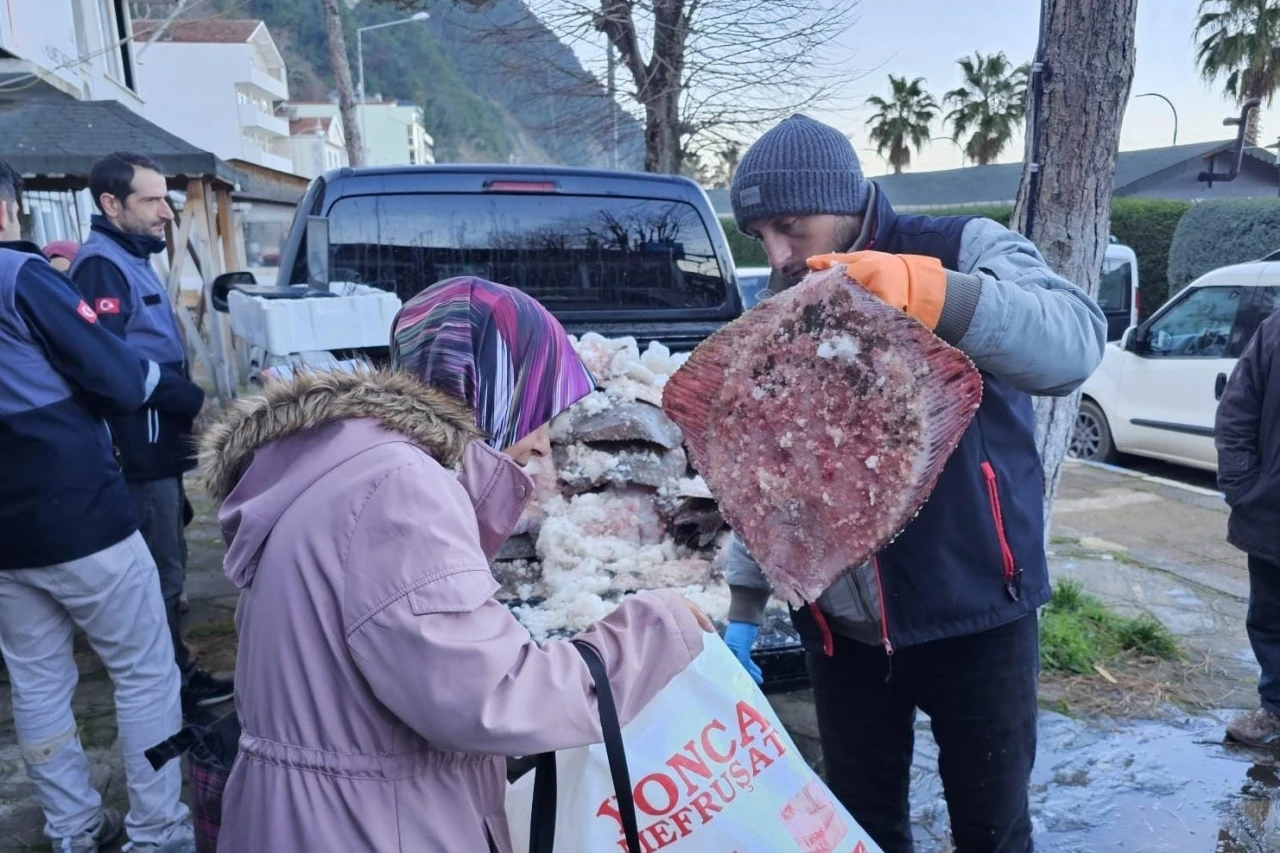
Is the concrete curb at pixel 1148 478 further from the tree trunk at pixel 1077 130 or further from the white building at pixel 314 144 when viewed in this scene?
the white building at pixel 314 144

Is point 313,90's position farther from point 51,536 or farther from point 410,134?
point 51,536

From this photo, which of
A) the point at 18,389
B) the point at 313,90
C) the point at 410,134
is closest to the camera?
the point at 18,389

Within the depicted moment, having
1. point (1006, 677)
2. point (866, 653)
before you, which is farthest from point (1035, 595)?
point (866, 653)

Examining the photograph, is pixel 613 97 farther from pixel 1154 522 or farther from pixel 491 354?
pixel 491 354

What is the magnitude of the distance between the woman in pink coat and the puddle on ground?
88.8 inches

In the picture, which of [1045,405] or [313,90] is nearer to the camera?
[1045,405]

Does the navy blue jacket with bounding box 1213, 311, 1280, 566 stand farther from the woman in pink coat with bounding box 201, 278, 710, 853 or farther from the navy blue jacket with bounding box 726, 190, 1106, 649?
the woman in pink coat with bounding box 201, 278, 710, 853

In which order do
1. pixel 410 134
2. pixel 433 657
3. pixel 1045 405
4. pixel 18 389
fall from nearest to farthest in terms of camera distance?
pixel 433 657 < pixel 18 389 < pixel 1045 405 < pixel 410 134

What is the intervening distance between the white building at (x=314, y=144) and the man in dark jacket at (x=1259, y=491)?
6533 centimetres

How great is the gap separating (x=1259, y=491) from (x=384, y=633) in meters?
3.69

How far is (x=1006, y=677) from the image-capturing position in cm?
187

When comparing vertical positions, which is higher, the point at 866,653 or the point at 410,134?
the point at 410,134

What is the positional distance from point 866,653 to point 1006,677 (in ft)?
0.99

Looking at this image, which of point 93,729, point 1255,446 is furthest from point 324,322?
point 1255,446
